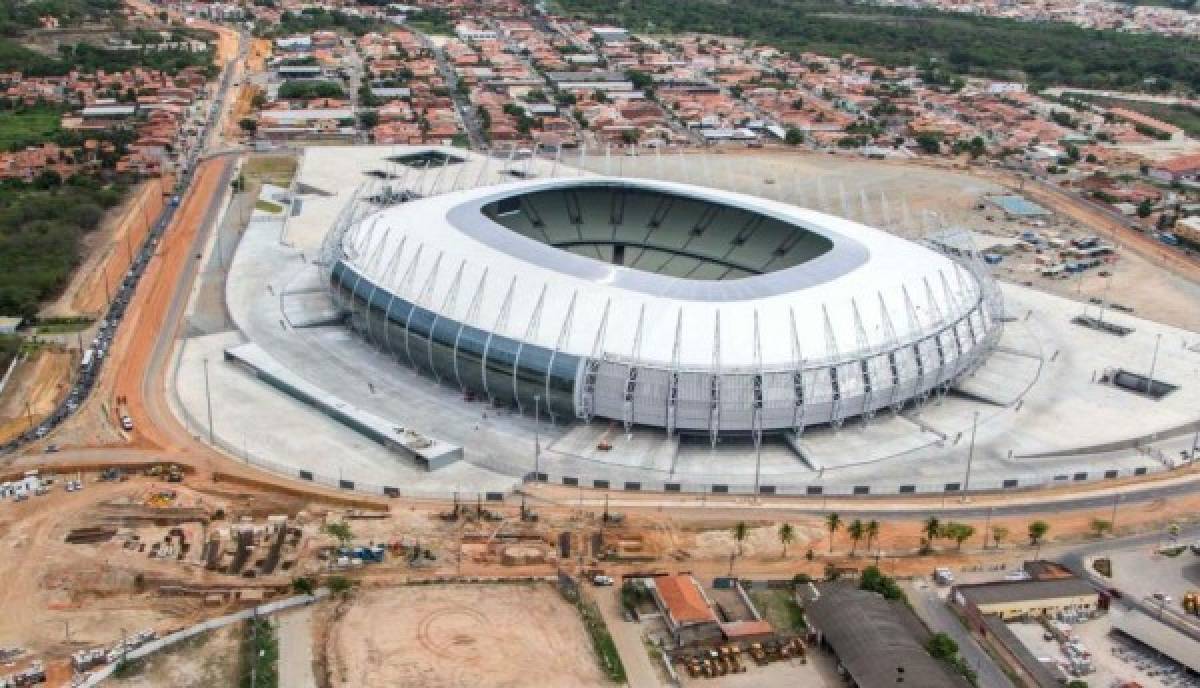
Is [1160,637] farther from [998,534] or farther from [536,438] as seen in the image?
[536,438]

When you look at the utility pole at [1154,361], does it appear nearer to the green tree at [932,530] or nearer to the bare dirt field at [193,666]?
the green tree at [932,530]

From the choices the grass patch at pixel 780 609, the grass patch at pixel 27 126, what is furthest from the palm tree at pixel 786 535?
the grass patch at pixel 27 126

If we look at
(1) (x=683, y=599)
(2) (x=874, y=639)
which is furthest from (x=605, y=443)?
(2) (x=874, y=639)

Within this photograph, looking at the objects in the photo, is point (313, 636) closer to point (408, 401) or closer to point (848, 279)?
point (408, 401)

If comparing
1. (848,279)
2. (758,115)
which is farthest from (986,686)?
(758,115)

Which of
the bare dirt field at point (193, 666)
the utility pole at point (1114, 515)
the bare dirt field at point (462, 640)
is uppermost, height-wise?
the bare dirt field at point (193, 666)

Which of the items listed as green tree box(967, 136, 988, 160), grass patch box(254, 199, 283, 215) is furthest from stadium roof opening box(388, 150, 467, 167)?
green tree box(967, 136, 988, 160)
